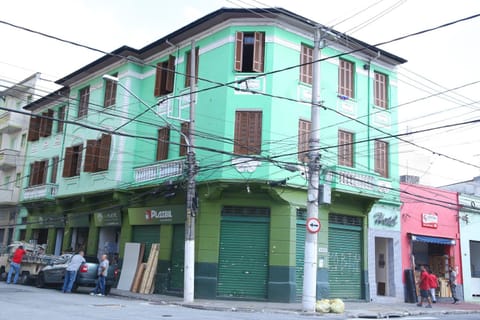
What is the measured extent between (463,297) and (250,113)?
15.2 metres

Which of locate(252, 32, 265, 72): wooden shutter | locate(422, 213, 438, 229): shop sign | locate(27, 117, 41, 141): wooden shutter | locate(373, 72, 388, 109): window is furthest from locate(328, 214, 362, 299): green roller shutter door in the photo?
locate(27, 117, 41, 141): wooden shutter

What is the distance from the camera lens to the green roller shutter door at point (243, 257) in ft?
64.4

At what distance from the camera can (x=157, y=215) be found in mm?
22609

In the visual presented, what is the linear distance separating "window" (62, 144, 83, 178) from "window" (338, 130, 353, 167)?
14161 millimetres

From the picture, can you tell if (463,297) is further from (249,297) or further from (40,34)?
(40,34)

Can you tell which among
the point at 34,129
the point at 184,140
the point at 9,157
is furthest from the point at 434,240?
the point at 9,157

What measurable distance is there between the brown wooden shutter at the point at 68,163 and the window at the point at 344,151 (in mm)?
14833

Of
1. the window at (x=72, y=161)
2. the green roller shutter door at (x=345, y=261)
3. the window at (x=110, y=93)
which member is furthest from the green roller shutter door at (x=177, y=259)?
the window at (x=72, y=161)

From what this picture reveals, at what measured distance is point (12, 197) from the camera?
34.7 meters

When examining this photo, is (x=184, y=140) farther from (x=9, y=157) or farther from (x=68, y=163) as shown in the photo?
(x=9, y=157)

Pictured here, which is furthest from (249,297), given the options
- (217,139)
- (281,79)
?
(281,79)

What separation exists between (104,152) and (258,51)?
31.5ft

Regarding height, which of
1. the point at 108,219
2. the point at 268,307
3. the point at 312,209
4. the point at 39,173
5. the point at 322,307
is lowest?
the point at 268,307

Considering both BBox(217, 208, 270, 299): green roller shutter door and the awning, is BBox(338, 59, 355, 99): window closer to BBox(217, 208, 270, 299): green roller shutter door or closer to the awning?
BBox(217, 208, 270, 299): green roller shutter door
